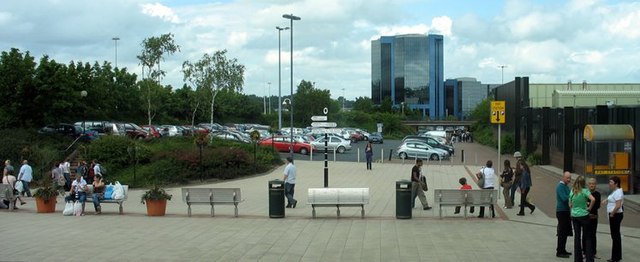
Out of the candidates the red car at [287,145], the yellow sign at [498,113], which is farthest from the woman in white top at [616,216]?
the red car at [287,145]

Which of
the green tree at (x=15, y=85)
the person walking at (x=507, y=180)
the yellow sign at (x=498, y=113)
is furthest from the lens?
the green tree at (x=15, y=85)

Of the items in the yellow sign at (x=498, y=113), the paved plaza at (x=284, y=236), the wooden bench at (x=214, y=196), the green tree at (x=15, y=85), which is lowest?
the paved plaza at (x=284, y=236)

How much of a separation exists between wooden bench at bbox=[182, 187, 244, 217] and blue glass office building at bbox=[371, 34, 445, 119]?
155 metres

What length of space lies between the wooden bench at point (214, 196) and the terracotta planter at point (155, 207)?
667mm

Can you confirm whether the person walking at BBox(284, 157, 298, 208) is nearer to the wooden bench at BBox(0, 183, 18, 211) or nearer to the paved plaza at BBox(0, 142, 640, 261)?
the paved plaza at BBox(0, 142, 640, 261)

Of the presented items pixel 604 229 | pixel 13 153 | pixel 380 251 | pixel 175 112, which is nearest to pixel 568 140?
pixel 604 229

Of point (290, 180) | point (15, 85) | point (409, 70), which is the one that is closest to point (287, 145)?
point (15, 85)

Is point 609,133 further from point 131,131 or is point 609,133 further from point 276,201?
point 131,131

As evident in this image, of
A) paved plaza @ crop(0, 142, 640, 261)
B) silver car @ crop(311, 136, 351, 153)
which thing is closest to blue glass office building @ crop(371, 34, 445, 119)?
silver car @ crop(311, 136, 351, 153)

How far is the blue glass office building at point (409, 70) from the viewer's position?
17288cm

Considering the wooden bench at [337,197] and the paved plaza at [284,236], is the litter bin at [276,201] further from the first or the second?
the wooden bench at [337,197]

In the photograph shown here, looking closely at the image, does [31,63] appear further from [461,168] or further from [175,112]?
[175,112]

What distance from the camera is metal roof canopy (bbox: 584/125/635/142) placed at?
69.1 feet

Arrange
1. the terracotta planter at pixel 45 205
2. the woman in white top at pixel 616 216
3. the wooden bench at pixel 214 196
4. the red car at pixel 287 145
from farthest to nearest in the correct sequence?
the red car at pixel 287 145
the terracotta planter at pixel 45 205
the wooden bench at pixel 214 196
the woman in white top at pixel 616 216
